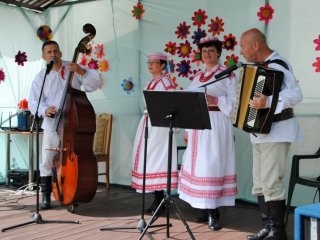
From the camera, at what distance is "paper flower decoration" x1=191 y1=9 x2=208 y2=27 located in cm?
475

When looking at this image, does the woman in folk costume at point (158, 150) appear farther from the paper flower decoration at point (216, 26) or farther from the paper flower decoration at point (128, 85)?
the paper flower decoration at point (128, 85)

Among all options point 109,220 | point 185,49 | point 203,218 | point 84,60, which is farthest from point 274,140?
point 84,60

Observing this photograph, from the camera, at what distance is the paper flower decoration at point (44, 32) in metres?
5.49

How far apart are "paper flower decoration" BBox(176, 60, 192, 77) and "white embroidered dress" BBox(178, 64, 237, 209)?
120cm

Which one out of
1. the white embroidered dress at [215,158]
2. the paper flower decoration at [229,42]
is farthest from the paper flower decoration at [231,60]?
the white embroidered dress at [215,158]

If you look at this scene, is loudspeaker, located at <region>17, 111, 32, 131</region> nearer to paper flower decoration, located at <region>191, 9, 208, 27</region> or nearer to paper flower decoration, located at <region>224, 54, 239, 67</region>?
paper flower decoration, located at <region>191, 9, 208, 27</region>

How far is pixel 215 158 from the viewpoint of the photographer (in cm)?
353

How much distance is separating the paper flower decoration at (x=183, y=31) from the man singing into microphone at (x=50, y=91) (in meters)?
1.24

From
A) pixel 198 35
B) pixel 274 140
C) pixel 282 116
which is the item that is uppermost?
pixel 198 35

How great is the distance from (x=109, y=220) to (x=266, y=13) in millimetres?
2533

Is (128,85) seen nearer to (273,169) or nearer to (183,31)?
(183,31)

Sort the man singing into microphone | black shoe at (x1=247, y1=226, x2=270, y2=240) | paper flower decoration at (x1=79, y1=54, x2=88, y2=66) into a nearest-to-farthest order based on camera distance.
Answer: black shoe at (x1=247, y1=226, x2=270, y2=240) → the man singing into microphone → paper flower decoration at (x1=79, y1=54, x2=88, y2=66)

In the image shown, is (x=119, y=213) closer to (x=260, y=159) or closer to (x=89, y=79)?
(x=89, y=79)

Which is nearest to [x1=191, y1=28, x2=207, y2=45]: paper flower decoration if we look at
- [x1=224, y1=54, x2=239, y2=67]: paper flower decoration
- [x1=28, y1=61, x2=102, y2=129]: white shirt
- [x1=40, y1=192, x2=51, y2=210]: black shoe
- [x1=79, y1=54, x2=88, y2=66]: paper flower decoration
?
[x1=224, y1=54, x2=239, y2=67]: paper flower decoration
